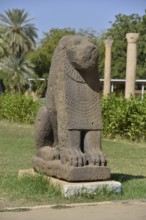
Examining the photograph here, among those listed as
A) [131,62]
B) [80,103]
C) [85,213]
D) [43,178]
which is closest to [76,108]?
[80,103]

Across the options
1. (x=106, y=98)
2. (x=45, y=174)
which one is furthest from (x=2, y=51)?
(x=45, y=174)

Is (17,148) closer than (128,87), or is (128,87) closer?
(17,148)

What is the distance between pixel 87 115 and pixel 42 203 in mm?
1568

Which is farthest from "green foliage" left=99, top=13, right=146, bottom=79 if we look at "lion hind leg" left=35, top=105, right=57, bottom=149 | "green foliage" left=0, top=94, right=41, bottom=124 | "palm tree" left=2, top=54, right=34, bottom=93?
"lion hind leg" left=35, top=105, right=57, bottom=149

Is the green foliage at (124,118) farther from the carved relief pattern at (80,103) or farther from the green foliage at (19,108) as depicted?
the carved relief pattern at (80,103)

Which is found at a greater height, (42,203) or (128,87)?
(128,87)

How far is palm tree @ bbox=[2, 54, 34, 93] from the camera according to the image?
132 ft

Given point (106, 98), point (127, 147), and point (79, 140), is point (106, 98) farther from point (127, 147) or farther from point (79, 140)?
point (79, 140)

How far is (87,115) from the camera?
7191 millimetres

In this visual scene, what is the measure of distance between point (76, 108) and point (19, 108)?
16.4 metres

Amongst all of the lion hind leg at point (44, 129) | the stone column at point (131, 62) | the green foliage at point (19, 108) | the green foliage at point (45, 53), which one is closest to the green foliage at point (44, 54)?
the green foliage at point (45, 53)

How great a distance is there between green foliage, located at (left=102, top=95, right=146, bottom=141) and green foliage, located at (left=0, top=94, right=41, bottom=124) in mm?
5809

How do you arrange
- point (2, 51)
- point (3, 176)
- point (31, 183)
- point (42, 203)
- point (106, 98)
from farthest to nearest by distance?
point (2, 51) → point (106, 98) → point (3, 176) → point (31, 183) → point (42, 203)

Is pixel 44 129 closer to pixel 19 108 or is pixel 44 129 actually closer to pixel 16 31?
pixel 19 108
